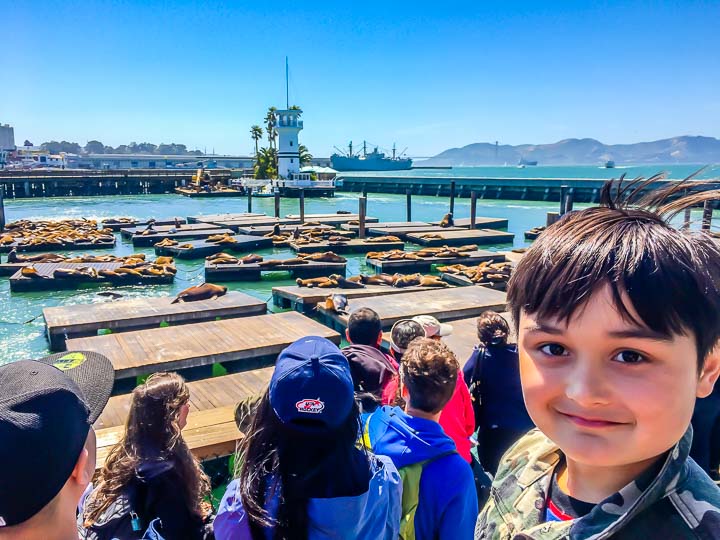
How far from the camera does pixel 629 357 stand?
801 millimetres

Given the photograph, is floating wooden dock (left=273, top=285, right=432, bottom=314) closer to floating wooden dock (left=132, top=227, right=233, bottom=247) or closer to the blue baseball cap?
the blue baseball cap

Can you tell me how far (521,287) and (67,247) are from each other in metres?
18.2

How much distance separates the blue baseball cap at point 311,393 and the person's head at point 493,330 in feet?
4.76

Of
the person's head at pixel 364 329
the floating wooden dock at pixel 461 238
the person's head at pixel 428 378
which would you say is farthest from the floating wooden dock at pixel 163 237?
the person's head at pixel 428 378

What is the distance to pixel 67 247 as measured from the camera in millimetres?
16516

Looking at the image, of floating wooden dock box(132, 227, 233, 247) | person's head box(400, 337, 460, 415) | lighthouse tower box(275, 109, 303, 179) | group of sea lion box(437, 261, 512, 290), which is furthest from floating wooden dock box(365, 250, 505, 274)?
lighthouse tower box(275, 109, 303, 179)

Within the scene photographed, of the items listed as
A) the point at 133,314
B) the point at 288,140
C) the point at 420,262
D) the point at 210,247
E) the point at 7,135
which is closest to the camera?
the point at 133,314

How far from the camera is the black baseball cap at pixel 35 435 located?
3.55 ft

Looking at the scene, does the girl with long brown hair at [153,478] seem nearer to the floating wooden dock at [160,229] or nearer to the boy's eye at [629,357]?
the boy's eye at [629,357]

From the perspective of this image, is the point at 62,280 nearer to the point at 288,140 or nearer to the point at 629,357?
the point at 629,357

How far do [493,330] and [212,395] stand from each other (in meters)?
2.88

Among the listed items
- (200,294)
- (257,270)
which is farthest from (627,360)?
(257,270)

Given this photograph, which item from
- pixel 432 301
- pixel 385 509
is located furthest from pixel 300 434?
pixel 432 301

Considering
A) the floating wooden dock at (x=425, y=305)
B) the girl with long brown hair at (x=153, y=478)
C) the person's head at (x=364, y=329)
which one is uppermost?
the person's head at (x=364, y=329)
